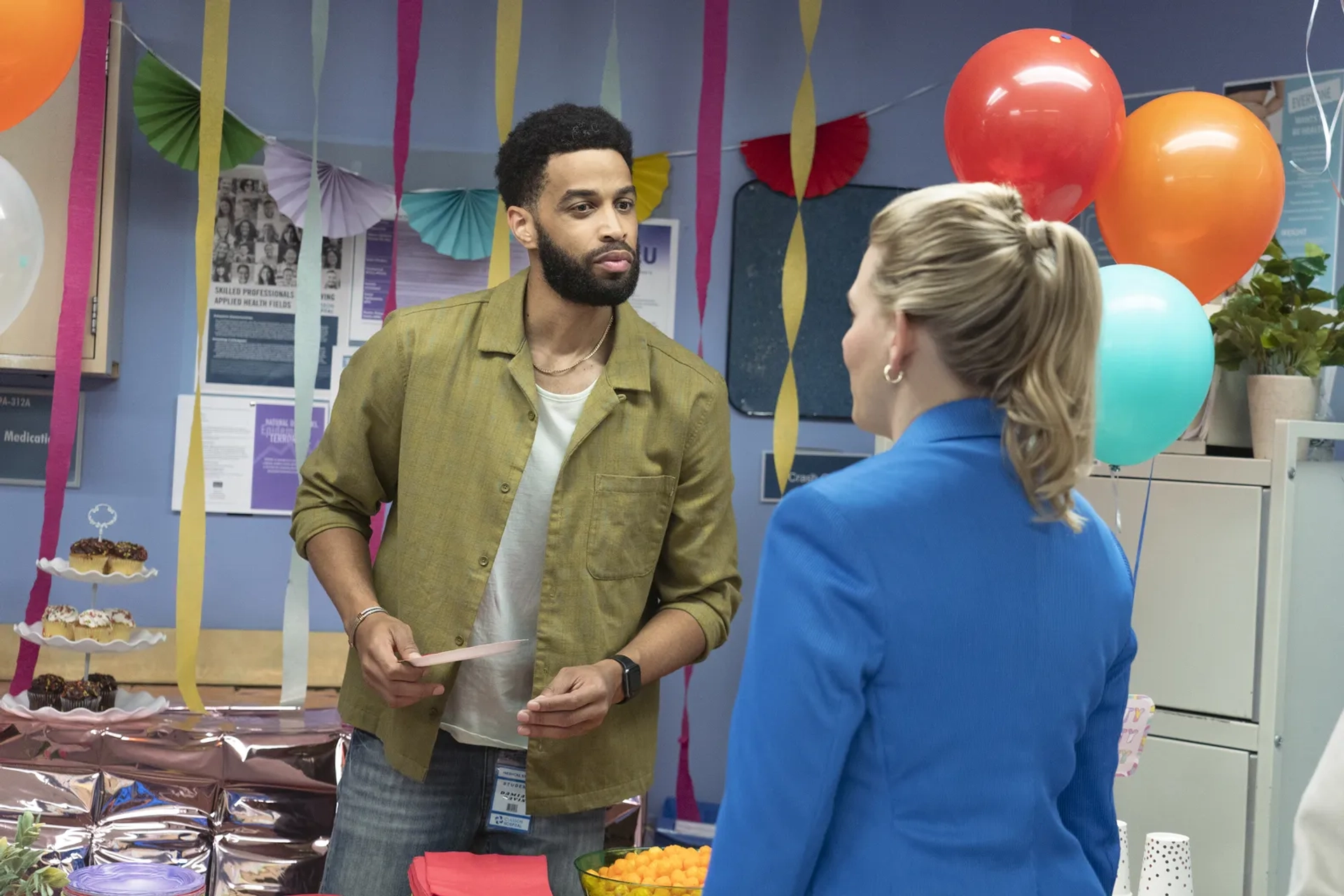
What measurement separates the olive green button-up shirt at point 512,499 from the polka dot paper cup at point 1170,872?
0.85 meters

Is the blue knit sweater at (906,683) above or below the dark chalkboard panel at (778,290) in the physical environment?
below

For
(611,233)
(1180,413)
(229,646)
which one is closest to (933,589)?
(611,233)

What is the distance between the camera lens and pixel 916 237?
0.96 m

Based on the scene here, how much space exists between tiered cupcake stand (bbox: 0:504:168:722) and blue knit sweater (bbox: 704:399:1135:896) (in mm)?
2005

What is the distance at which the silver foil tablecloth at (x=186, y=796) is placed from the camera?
2420 mm

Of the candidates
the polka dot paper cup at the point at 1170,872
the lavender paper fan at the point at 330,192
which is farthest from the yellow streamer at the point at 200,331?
the polka dot paper cup at the point at 1170,872

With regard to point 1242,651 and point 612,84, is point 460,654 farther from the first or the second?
point 612,84

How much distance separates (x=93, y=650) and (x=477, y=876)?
1590 mm

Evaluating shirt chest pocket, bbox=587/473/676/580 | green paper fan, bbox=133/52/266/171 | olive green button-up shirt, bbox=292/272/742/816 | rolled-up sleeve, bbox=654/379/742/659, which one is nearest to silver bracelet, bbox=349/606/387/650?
olive green button-up shirt, bbox=292/272/742/816

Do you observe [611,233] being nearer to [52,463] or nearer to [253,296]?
[52,463]

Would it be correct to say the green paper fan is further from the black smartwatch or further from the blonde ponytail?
the blonde ponytail

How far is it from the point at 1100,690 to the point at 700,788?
8.23ft

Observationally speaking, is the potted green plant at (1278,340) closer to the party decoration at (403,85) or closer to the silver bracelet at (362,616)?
the silver bracelet at (362,616)

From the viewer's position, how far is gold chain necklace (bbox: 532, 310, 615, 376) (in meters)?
1.79
